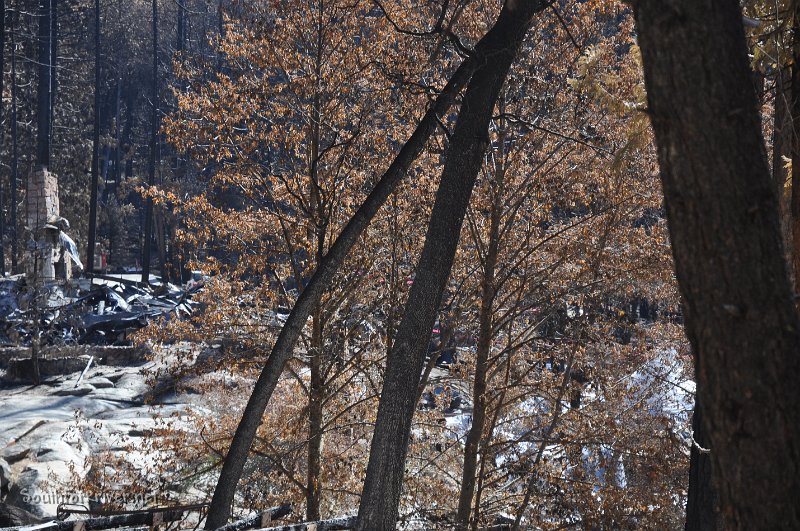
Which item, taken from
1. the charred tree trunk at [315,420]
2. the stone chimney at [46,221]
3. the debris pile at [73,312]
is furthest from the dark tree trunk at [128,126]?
the charred tree trunk at [315,420]

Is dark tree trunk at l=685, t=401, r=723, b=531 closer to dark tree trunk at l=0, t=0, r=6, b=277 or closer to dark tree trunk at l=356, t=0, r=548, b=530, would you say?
dark tree trunk at l=356, t=0, r=548, b=530

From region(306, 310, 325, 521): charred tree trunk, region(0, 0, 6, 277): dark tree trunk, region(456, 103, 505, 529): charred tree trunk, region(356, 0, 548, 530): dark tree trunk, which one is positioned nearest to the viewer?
region(356, 0, 548, 530): dark tree trunk

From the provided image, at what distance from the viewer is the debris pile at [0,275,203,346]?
20.0 metres

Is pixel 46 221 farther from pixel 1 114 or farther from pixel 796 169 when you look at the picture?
pixel 796 169

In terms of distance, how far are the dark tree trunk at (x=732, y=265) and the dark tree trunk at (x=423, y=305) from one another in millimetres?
3260

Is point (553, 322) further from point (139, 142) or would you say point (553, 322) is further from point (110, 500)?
point (139, 142)

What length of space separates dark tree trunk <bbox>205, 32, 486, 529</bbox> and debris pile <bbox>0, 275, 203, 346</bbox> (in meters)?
10.2

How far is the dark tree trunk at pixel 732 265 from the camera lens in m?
2.70

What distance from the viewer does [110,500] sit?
1107cm

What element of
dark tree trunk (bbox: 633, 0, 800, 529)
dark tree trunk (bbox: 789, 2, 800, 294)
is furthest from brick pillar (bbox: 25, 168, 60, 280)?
dark tree trunk (bbox: 633, 0, 800, 529)

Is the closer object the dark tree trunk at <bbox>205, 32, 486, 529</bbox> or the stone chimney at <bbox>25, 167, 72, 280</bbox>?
the dark tree trunk at <bbox>205, 32, 486, 529</bbox>

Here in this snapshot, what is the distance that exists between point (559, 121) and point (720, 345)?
8.48 metres

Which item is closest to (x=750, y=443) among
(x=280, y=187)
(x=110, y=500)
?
(x=280, y=187)

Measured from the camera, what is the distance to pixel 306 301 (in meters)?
7.47
